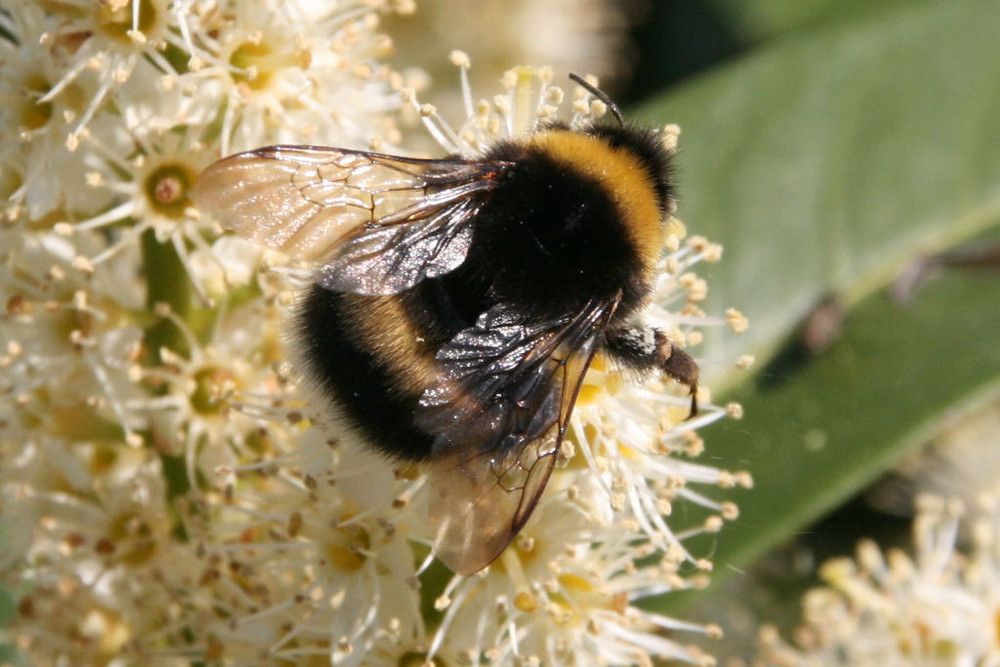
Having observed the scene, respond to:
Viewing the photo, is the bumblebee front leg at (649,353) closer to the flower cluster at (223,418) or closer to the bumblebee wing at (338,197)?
the flower cluster at (223,418)

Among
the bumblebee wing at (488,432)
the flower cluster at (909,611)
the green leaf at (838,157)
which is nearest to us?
the bumblebee wing at (488,432)

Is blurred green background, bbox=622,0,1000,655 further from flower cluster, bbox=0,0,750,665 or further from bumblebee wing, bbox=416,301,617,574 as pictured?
bumblebee wing, bbox=416,301,617,574

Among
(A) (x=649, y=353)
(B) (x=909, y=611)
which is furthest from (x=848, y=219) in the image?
(A) (x=649, y=353)

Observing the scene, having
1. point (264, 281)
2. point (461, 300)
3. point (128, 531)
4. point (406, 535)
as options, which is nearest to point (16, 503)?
point (128, 531)

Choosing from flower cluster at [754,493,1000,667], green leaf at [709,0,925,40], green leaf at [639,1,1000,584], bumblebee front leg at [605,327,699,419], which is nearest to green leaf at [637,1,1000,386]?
green leaf at [639,1,1000,584]

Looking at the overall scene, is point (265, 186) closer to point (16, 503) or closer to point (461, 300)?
point (461, 300)

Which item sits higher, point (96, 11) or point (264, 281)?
point (96, 11)

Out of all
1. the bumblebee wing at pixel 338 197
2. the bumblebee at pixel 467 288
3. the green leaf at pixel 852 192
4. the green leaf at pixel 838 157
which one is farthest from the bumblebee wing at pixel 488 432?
the green leaf at pixel 838 157
